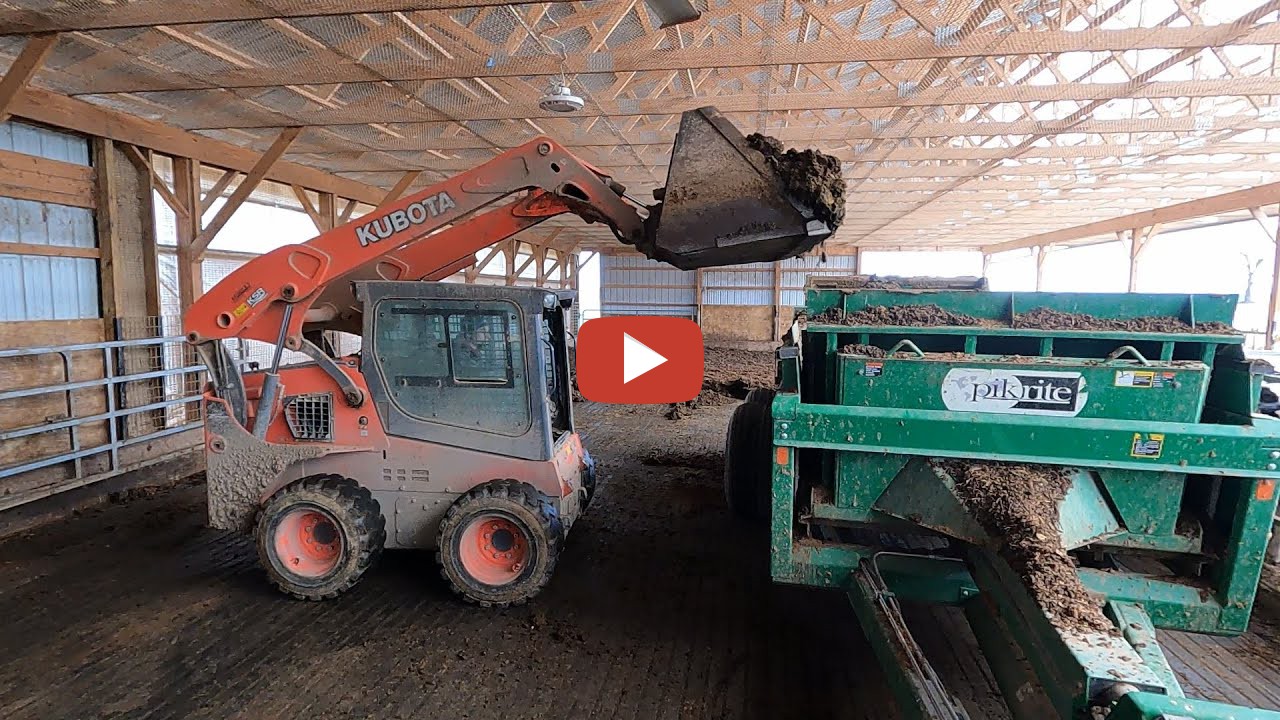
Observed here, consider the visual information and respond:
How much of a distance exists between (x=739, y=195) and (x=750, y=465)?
2.76 meters

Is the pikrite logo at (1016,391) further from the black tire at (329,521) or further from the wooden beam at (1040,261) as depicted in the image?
the wooden beam at (1040,261)

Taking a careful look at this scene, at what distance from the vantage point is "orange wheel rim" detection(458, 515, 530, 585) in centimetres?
404

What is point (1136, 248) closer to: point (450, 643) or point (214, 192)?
point (450, 643)

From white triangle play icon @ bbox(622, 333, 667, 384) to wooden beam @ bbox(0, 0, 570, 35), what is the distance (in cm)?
317

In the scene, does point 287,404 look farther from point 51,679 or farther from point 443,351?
point 51,679

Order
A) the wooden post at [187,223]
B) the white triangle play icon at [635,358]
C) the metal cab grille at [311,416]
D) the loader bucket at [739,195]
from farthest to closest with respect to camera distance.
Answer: the wooden post at [187,223] < the white triangle play icon at [635,358] < the metal cab grille at [311,416] < the loader bucket at [739,195]

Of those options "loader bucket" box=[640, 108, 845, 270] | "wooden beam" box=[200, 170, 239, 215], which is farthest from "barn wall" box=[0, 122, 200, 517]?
"loader bucket" box=[640, 108, 845, 270]

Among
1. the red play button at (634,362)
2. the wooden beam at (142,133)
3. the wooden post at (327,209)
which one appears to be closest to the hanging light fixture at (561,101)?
the red play button at (634,362)

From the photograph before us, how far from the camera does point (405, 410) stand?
4168mm

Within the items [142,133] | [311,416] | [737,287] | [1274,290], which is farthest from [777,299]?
[311,416]

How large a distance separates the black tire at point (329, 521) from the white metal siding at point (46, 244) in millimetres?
3862

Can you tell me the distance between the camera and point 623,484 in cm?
673

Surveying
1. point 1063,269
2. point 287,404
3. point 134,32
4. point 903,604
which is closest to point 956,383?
point 903,604

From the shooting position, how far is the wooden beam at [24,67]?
14.6 feet
